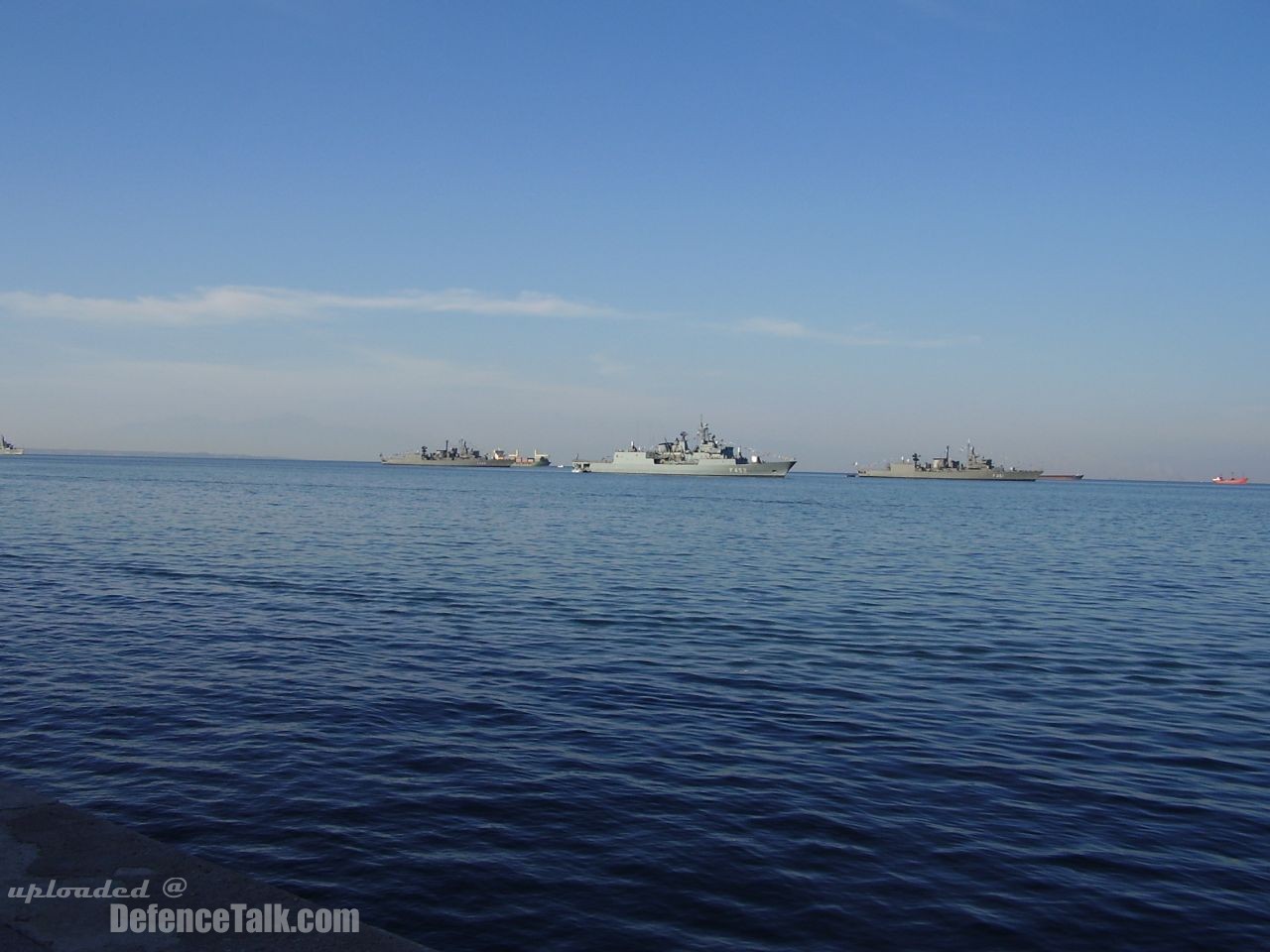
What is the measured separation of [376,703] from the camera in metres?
14.5

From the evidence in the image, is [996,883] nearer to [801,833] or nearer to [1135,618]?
[801,833]

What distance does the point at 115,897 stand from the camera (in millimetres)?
6039

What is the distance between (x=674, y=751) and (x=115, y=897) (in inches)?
299

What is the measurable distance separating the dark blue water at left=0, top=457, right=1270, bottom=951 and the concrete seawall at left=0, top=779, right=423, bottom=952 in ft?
5.70

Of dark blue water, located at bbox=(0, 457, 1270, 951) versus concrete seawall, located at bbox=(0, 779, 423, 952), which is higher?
concrete seawall, located at bbox=(0, 779, 423, 952)

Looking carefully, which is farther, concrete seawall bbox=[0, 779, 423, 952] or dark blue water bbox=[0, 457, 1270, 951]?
dark blue water bbox=[0, 457, 1270, 951]

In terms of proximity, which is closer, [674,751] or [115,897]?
[115,897]

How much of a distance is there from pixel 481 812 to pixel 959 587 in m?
25.4

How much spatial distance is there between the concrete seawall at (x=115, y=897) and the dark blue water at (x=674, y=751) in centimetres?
174

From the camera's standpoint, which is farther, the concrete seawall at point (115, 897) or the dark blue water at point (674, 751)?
the dark blue water at point (674, 751)

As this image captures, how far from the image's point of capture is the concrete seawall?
5504 millimetres

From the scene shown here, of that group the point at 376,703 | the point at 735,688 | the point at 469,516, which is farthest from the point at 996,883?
the point at 469,516

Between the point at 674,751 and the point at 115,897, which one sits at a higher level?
the point at 115,897

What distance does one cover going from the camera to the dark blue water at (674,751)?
27.2 feet
